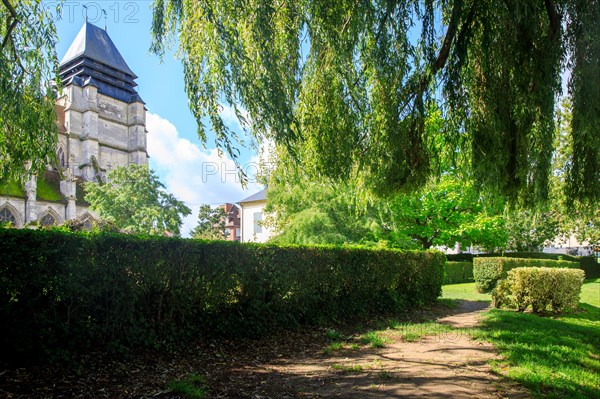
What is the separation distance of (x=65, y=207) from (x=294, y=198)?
31.4 m

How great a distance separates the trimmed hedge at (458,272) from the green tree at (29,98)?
22.2m

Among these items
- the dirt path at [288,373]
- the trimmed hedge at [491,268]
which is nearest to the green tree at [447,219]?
the trimmed hedge at [491,268]

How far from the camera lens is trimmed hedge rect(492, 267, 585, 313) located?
34.0 ft

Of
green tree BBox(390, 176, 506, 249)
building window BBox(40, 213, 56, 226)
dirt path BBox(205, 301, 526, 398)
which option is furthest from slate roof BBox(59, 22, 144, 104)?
dirt path BBox(205, 301, 526, 398)

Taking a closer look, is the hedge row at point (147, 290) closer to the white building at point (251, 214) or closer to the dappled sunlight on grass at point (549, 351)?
the dappled sunlight on grass at point (549, 351)

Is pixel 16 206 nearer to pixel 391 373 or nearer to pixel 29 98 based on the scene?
pixel 29 98

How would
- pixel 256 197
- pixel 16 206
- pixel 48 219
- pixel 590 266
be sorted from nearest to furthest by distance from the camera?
1. pixel 590 266
2. pixel 16 206
3. pixel 48 219
4. pixel 256 197

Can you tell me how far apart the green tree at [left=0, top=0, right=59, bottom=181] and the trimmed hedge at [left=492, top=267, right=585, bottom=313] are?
10.9 m

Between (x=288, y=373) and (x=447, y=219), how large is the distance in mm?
21487

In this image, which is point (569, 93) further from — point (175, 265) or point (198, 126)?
point (175, 265)

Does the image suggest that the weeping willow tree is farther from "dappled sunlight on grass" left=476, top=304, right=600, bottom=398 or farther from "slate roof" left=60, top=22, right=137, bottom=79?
"slate roof" left=60, top=22, right=137, bottom=79

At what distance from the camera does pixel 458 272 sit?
84.1 ft

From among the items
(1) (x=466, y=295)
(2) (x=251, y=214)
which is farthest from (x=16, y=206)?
(1) (x=466, y=295)

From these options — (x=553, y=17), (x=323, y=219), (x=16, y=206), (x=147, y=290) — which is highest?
(x=16, y=206)
